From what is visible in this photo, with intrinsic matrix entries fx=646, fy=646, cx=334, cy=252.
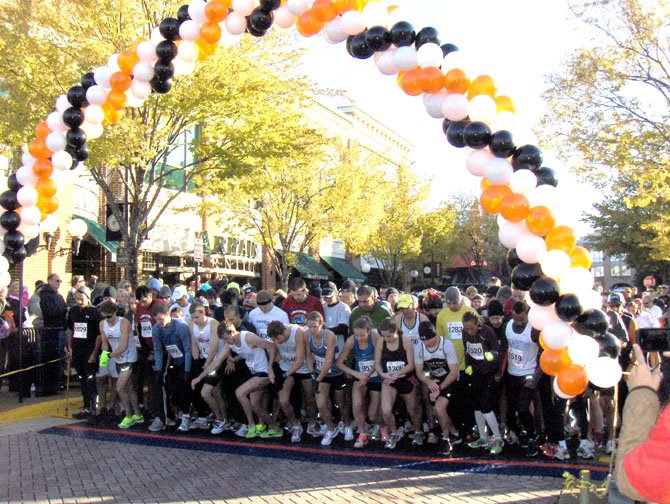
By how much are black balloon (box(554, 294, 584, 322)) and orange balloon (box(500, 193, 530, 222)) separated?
0.69 m

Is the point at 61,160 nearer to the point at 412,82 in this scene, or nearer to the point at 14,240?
the point at 14,240

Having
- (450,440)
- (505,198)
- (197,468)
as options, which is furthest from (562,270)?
(197,468)

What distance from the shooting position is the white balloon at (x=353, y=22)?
5.87 meters

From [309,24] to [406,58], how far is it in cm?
117

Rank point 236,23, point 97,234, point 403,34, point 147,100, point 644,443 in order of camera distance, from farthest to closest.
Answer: point 97,234 → point 147,100 → point 236,23 → point 403,34 → point 644,443

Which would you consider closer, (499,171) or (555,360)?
(555,360)

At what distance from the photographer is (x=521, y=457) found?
756 centimetres

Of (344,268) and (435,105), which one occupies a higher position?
(344,268)

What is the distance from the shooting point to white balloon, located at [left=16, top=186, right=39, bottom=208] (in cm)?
695

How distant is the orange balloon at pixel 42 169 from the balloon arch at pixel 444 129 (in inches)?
0.4

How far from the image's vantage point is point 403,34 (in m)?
5.75

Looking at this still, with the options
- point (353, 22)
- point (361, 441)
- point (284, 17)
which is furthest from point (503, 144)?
point (361, 441)

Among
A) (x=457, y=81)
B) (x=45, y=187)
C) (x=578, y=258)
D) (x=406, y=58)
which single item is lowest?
(x=578, y=258)

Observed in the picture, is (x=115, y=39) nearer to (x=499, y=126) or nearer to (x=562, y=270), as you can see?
(x=499, y=126)
